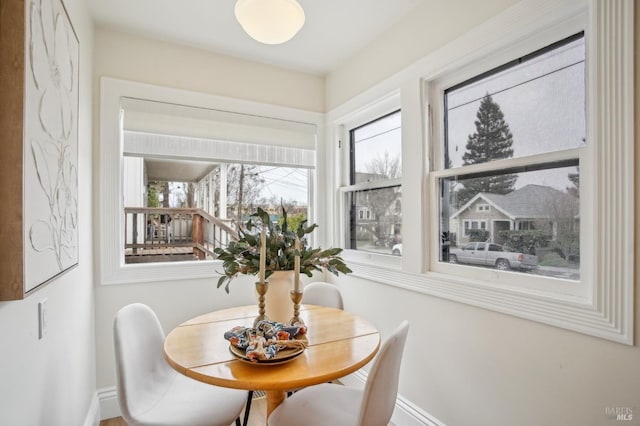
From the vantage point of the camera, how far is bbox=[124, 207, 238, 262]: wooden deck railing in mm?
2508

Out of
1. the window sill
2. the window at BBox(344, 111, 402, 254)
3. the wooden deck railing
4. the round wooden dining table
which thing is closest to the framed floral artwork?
the round wooden dining table

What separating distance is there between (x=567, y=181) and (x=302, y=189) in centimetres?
215

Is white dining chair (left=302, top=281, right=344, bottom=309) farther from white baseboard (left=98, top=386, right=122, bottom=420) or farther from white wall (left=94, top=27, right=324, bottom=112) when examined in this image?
white wall (left=94, top=27, right=324, bottom=112)

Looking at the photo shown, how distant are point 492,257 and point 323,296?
110 cm

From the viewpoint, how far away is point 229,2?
2055 mm

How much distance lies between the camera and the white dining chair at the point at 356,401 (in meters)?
1.21

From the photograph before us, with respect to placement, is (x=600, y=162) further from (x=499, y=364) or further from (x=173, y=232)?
(x=173, y=232)

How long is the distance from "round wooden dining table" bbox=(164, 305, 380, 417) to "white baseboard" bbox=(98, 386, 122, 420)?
1107mm

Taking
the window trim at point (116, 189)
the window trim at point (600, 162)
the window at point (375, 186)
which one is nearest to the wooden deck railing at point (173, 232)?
the window trim at point (116, 189)

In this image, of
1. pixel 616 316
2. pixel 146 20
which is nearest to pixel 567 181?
pixel 616 316

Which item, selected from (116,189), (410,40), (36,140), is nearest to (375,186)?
(410,40)

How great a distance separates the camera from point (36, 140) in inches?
41.7

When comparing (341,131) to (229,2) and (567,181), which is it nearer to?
(229,2)

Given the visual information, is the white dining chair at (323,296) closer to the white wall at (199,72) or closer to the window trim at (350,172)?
the window trim at (350,172)
